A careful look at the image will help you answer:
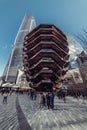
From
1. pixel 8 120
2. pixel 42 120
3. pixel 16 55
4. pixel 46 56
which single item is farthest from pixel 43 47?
pixel 16 55

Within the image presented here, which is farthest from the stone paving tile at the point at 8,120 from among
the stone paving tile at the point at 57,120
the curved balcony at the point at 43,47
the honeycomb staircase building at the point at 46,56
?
the curved balcony at the point at 43,47

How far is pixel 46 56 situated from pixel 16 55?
119 metres

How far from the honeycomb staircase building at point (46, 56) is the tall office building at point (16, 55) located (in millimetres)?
93291

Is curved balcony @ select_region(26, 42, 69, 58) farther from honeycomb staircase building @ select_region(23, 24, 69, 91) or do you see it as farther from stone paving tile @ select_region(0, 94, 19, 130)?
stone paving tile @ select_region(0, 94, 19, 130)

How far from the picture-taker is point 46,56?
146 feet

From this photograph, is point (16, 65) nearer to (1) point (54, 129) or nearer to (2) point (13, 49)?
(2) point (13, 49)

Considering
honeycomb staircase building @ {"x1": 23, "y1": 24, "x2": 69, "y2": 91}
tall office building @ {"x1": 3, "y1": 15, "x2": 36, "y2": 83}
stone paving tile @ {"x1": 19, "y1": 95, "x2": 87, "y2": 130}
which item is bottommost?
stone paving tile @ {"x1": 19, "y1": 95, "x2": 87, "y2": 130}

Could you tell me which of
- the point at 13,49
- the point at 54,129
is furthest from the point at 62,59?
the point at 13,49

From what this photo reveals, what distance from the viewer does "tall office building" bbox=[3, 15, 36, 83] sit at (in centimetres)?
14400

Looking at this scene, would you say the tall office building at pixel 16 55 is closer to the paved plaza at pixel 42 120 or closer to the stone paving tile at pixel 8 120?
the stone paving tile at pixel 8 120

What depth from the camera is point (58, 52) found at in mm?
46562

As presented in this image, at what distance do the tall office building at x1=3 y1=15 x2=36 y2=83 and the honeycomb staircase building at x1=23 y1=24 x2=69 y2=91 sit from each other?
93.3 m

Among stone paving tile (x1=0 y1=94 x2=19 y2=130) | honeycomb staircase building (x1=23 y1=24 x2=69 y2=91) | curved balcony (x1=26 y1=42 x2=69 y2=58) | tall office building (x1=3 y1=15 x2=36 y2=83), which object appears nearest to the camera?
stone paving tile (x1=0 y1=94 x2=19 y2=130)

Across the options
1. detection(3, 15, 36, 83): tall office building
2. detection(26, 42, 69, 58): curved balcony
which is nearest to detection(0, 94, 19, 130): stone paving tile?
detection(26, 42, 69, 58): curved balcony
